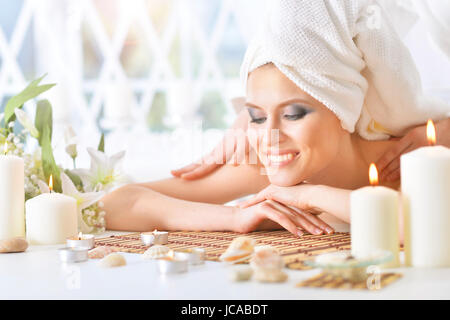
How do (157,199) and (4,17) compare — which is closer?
(157,199)

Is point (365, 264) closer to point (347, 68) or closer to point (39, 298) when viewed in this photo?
point (39, 298)

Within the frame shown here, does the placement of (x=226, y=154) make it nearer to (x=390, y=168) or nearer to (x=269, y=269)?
(x=390, y=168)

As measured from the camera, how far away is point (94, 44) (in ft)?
14.2

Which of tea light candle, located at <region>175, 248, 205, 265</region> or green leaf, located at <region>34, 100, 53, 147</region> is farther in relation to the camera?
green leaf, located at <region>34, 100, 53, 147</region>

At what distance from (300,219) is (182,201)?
0.90 ft

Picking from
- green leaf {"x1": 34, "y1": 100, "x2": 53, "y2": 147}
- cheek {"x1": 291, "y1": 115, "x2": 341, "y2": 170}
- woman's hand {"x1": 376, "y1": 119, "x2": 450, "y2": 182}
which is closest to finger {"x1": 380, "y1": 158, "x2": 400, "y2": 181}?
woman's hand {"x1": 376, "y1": 119, "x2": 450, "y2": 182}

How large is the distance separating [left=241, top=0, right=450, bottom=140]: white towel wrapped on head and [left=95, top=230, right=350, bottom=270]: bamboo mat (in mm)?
233

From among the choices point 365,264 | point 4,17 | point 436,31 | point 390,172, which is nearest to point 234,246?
point 365,264

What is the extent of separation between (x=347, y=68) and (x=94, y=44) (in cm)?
340

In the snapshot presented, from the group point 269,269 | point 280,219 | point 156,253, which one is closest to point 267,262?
point 269,269

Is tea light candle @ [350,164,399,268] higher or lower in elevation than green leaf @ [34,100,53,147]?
lower

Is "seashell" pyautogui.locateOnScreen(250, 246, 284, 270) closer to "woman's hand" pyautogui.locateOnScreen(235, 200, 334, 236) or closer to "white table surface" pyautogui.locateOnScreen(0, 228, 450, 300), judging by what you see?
"white table surface" pyautogui.locateOnScreen(0, 228, 450, 300)

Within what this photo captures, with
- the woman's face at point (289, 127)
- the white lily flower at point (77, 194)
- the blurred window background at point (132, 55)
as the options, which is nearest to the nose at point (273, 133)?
the woman's face at point (289, 127)

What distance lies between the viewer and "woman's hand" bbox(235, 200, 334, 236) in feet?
3.79
